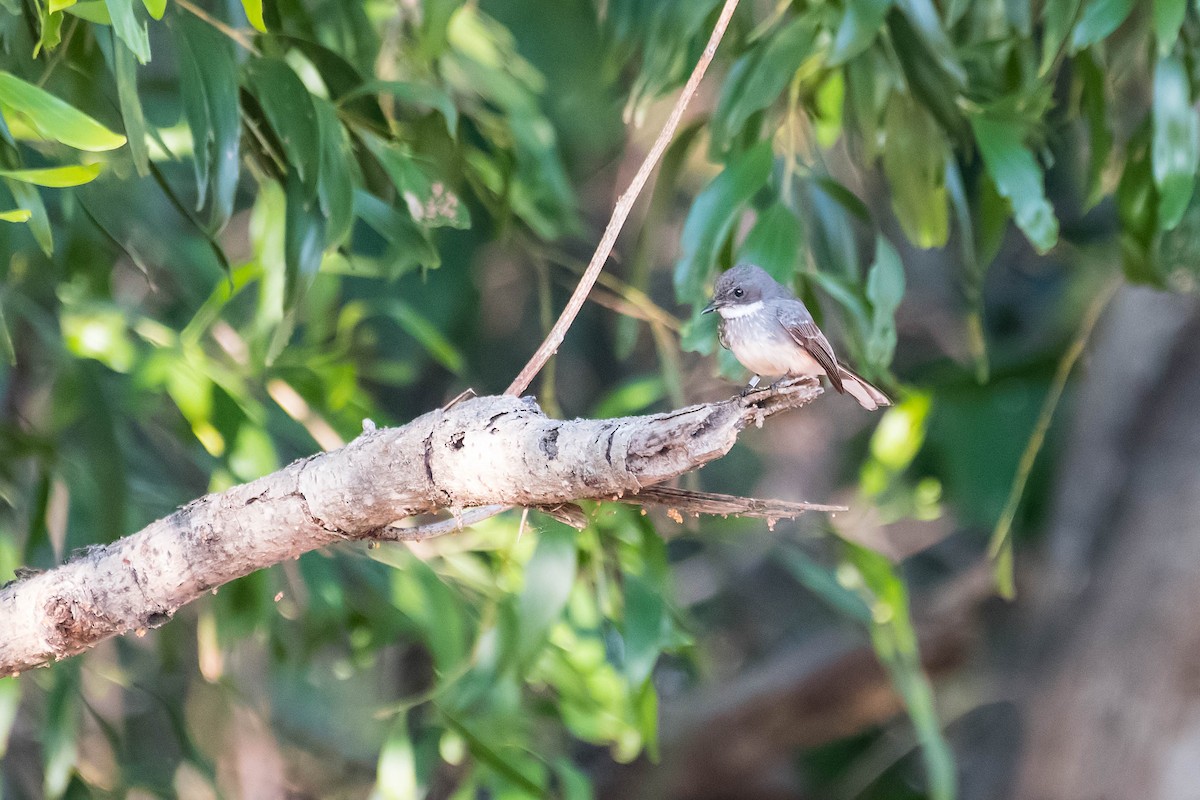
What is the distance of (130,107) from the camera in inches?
77.5

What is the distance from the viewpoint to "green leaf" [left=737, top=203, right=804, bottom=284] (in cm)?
244

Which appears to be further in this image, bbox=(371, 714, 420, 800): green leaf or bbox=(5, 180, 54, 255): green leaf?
bbox=(371, 714, 420, 800): green leaf

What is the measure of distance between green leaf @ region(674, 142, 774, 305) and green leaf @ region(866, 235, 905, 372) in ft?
0.89

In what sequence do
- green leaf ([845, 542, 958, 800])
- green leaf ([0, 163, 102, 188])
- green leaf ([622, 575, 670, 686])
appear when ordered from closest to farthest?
1. green leaf ([0, 163, 102, 188])
2. green leaf ([622, 575, 670, 686])
3. green leaf ([845, 542, 958, 800])

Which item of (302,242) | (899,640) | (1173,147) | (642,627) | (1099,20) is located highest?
(1099,20)

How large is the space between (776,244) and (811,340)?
27 centimetres

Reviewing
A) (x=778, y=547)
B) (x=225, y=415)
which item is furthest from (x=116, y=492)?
(x=778, y=547)

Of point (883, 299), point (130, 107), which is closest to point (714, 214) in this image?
point (883, 299)

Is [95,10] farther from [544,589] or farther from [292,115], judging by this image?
[544,589]

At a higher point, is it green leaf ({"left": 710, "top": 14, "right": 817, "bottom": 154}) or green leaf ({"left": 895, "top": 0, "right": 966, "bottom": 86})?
green leaf ({"left": 895, "top": 0, "right": 966, "bottom": 86})

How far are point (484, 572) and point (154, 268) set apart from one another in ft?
4.18

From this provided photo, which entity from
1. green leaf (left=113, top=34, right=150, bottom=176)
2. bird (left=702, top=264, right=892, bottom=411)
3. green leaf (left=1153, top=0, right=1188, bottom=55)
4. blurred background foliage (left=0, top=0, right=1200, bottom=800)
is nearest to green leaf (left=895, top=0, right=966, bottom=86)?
blurred background foliage (left=0, top=0, right=1200, bottom=800)

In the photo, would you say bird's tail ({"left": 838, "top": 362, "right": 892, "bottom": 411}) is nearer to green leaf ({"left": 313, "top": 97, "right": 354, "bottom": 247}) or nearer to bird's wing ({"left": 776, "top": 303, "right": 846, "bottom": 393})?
bird's wing ({"left": 776, "top": 303, "right": 846, "bottom": 393})

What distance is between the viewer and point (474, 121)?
10.7 ft
